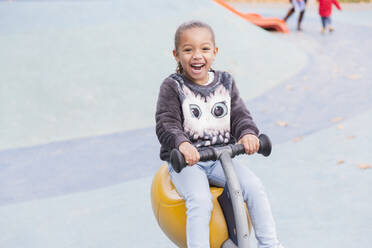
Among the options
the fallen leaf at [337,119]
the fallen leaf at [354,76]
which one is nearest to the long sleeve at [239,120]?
the fallen leaf at [337,119]

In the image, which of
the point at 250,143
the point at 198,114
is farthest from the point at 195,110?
the point at 250,143

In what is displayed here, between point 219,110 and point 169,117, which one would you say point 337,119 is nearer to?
point 219,110

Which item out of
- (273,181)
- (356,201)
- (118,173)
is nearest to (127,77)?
(118,173)

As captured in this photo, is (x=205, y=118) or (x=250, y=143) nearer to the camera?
(x=250, y=143)

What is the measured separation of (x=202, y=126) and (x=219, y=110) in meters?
0.15

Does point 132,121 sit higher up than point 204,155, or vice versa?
point 204,155

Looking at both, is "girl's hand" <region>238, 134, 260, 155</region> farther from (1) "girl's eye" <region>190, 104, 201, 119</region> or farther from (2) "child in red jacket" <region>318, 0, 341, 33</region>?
(2) "child in red jacket" <region>318, 0, 341, 33</region>

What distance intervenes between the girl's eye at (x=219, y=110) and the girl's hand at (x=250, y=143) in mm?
267

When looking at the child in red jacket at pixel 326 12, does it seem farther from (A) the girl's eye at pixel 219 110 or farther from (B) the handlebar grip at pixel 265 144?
(B) the handlebar grip at pixel 265 144

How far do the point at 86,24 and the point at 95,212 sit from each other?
544cm

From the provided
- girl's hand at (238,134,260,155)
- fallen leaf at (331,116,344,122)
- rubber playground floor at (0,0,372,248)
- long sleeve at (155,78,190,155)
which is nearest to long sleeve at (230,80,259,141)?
girl's hand at (238,134,260,155)

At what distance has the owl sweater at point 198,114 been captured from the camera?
9.64 ft

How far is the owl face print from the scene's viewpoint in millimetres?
2953

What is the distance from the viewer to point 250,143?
2688mm
